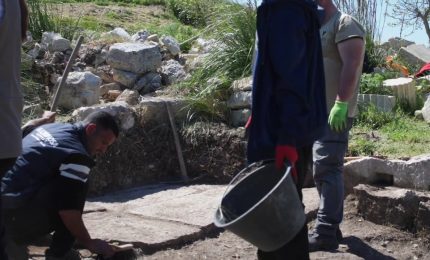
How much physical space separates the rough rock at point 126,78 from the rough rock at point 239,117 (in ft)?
3.71

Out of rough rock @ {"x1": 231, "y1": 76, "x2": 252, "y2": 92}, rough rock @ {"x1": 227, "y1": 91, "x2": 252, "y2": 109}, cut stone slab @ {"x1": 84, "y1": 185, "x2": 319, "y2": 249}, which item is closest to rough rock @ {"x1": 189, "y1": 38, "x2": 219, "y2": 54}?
rough rock @ {"x1": 231, "y1": 76, "x2": 252, "y2": 92}

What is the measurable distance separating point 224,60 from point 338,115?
10.1 feet

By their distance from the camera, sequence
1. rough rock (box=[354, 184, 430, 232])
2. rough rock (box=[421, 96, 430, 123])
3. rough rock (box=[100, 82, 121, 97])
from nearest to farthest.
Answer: rough rock (box=[354, 184, 430, 232]), rough rock (box=[421, 96, 430, 123]), rough rock (box=[100, 82, 121, 97])

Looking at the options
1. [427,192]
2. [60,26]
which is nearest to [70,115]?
[60,26]

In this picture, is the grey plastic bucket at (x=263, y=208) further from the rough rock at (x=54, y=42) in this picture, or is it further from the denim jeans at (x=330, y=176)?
the rough rock at (x=54, y=42)

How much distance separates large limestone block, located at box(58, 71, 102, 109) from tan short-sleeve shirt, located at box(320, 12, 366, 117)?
273cm

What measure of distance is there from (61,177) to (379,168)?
2.47 m

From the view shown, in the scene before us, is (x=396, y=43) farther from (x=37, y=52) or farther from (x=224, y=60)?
(x=37, y=52)

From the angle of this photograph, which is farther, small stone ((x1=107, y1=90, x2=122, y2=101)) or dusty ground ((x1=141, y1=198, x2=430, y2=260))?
small stone ((x1=107, y1=90, x2=122, y2=101))

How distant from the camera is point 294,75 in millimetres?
3559

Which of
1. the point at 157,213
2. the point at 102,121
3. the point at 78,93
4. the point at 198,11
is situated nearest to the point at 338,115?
the point at 102,121

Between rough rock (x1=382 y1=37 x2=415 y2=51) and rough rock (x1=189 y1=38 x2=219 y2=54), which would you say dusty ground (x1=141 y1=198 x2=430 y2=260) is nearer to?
rough rock (x1=189 y1=38 x2=219 y2=54)

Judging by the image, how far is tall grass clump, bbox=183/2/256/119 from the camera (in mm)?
6887

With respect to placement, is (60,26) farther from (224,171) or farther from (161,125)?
(224,171)
